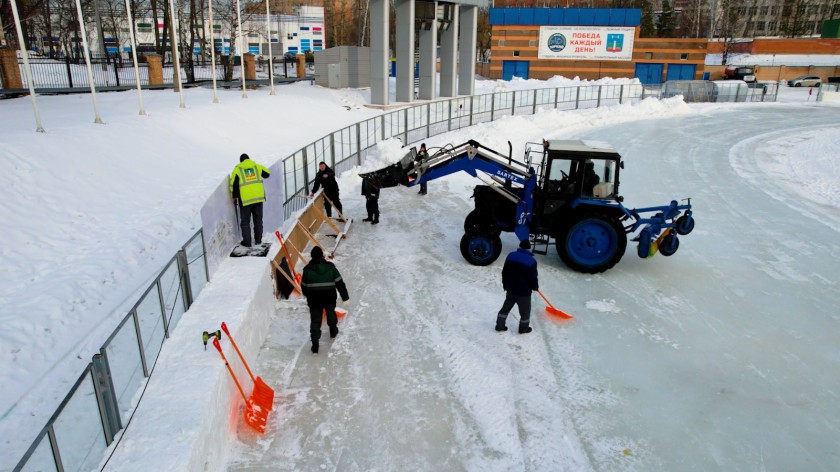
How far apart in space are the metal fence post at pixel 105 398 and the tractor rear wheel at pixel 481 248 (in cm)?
676

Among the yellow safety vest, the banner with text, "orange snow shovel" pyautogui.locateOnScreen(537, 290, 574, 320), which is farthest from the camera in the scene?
the banner with text

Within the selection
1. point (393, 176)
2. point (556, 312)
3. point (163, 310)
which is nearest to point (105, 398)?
point (163, 310)

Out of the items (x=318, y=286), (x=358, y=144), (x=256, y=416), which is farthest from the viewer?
(x=358, y=144)

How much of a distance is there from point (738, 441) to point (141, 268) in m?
9.07

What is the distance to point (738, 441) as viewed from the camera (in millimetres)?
5977

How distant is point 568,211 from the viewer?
10.2m

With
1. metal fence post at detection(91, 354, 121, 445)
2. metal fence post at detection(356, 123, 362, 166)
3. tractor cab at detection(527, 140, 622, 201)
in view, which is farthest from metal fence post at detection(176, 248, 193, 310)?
metal fence post at detection(356, 123, 362, 166)

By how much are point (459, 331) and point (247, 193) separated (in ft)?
13.3

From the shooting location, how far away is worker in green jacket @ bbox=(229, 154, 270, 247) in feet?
30.5

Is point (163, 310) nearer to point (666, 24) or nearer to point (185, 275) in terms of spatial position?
point (185, 275)

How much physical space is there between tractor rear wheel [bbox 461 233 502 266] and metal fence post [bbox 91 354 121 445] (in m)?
6.76

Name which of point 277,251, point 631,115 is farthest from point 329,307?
point 631,115

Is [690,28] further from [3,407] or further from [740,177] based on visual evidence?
[3,407]

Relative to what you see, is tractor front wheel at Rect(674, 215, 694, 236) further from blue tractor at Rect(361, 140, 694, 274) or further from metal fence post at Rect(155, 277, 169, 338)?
metal fence post at Rect(155, 277, 169, 338)
